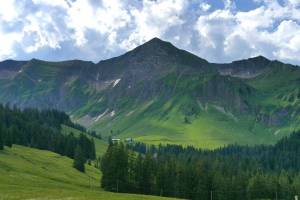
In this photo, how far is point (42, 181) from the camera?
11369cm

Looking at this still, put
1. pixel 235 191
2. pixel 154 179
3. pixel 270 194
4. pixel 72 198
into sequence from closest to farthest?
pixel 72 198, pixel 154 179, pixel 235 191, pixel 270 194

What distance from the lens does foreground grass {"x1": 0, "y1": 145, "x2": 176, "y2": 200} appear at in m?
81.1

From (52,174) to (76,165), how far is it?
101ft

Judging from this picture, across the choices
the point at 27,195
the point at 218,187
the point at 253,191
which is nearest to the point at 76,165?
the point at 218,187

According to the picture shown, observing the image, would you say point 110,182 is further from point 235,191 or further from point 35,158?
point 235,191

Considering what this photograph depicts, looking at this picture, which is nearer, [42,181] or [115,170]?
[42,181]

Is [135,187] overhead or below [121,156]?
below

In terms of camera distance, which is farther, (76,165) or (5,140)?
(5,140)

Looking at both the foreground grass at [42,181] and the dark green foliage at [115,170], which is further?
the dark green foliage at [115,170]

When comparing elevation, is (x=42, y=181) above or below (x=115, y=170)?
below

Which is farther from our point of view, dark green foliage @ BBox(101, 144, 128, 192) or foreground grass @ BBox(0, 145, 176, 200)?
dark green foliage @ BBox(101, 144, 128, 192)

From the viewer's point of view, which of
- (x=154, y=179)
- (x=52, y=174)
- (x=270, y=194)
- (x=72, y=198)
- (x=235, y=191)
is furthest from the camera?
(x=270, y=194)

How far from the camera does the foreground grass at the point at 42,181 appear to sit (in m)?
81.1

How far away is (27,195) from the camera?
76875 millimetres
